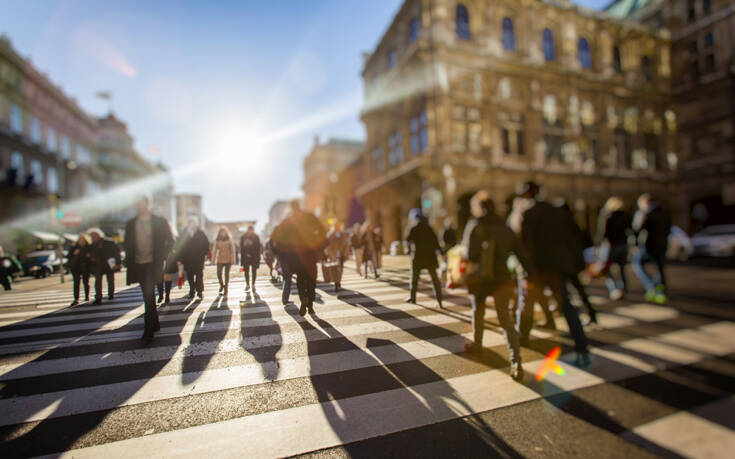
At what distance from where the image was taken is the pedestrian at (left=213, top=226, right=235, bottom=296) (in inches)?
107

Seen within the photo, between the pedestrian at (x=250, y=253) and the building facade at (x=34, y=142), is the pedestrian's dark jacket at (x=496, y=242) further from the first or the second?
the building facade at (x=34, y=142)

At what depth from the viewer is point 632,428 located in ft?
7.91

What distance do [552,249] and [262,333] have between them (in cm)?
316

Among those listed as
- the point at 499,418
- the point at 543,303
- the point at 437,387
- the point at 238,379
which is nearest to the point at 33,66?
the point at 238,379

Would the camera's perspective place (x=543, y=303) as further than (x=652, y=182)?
No

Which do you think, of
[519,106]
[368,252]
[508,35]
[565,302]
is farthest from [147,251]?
[508,35]

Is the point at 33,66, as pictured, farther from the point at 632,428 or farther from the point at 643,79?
the point at 643,79

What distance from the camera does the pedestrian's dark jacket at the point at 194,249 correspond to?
2.76 meters

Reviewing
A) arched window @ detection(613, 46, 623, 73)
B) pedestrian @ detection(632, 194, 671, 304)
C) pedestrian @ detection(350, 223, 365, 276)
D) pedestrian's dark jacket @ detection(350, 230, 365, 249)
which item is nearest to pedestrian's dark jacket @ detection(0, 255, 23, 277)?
pedestrian @ detection(350, 223, 365, 276)

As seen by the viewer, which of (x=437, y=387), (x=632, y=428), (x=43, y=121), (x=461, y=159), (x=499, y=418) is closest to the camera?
(x=632, y=428)

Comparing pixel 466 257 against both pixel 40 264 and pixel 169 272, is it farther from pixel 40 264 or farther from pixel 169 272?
pixel 40 264

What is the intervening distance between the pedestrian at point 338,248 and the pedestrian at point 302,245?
0.17 meters

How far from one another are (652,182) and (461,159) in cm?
1789

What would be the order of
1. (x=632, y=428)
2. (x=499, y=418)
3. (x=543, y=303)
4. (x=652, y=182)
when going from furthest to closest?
(x=652, y=182) → (x=543, y=303) → (x=499, y=418) → (x=632, y=428)
